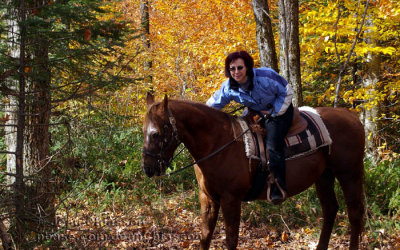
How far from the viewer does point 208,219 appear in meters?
4.21

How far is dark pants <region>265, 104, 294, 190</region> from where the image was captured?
4148 millimetres

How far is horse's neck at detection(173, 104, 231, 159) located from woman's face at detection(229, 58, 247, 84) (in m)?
0.52

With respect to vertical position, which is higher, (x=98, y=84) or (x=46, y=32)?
(x=46, y=32)

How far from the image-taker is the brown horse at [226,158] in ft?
12.6

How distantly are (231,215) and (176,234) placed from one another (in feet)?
7.02

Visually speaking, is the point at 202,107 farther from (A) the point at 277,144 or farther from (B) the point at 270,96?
(A) the point at 277,144

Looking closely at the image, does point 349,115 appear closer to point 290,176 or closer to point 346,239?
point 290,176

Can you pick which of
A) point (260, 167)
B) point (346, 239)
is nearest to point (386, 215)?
point (346, 239)

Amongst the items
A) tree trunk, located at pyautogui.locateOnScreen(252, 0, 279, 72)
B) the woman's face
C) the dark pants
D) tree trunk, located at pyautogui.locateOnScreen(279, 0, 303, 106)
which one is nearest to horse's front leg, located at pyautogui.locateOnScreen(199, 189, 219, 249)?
the dark pants

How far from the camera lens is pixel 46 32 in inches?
156

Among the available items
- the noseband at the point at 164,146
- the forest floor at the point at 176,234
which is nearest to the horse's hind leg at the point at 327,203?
the forest floor at the point at 176,234

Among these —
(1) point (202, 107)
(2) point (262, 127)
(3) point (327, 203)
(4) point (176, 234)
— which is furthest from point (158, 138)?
(3) point (327, 203)

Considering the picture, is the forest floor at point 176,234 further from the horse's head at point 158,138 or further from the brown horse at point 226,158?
the horse's head at point 158,138

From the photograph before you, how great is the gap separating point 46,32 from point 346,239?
5119mm
